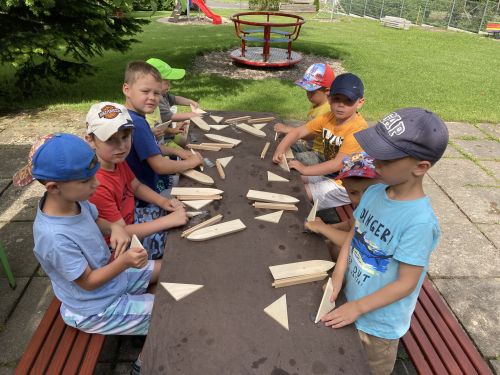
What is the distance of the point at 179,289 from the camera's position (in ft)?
5.80

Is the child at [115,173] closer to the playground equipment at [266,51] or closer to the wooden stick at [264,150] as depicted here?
the wooden stick at [264,150]

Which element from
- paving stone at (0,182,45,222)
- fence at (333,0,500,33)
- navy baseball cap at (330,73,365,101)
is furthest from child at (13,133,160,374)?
fence at (333,0,500,33)

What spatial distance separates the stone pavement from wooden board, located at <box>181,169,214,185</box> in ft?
4.10

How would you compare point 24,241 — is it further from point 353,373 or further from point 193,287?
point 353,373

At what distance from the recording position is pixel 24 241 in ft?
11.8

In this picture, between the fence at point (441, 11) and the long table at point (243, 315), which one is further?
the fence at point (441, 11)

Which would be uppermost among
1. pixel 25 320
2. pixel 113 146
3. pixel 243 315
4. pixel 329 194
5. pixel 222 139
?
pixel 113 146

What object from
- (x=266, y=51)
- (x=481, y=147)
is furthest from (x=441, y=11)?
(x=481, y=147)

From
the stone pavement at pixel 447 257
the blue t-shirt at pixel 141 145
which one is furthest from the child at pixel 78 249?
the blue t-shirt at pixel 141 145

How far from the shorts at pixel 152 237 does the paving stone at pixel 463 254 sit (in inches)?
97.5

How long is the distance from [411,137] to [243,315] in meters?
1.08

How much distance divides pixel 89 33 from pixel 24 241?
15.2 ft

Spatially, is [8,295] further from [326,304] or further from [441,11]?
[441,11]

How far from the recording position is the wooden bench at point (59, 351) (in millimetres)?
1857
